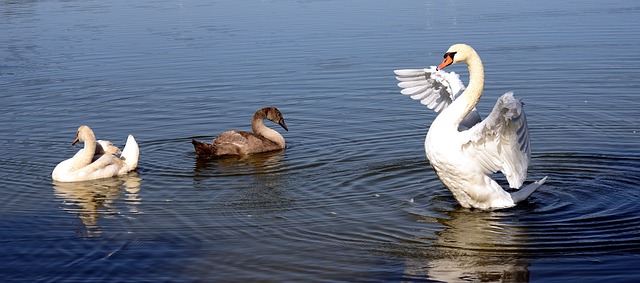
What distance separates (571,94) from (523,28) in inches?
302

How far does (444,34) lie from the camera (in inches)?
867

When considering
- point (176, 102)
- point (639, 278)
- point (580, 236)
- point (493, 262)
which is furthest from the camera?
point (176, 102)

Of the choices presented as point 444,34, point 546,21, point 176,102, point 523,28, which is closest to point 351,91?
point 176,102

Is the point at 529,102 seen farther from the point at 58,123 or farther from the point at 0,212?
the point at 0,212

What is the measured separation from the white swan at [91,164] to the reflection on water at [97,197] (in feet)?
0.24

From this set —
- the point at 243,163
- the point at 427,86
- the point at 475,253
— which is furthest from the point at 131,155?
the point at 475,253

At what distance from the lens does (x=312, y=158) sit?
1220 centimetres

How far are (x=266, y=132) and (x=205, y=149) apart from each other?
3.74 ft

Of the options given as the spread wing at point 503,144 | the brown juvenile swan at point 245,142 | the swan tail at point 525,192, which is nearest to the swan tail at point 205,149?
the brown juvenile swan at point 245,142

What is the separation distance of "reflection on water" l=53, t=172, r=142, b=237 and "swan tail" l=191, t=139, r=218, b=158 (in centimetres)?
89

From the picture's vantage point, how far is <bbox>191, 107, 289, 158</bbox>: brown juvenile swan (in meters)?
12.5

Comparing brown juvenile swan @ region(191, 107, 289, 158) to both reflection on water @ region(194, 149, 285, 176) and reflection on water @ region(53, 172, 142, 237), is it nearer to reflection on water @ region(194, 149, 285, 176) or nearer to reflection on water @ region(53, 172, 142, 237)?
reflection on water @ region(194, 149, 285, 176)

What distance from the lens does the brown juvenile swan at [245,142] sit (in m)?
12.5

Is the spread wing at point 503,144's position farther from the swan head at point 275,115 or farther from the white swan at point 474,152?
the swan head at point 275,115
